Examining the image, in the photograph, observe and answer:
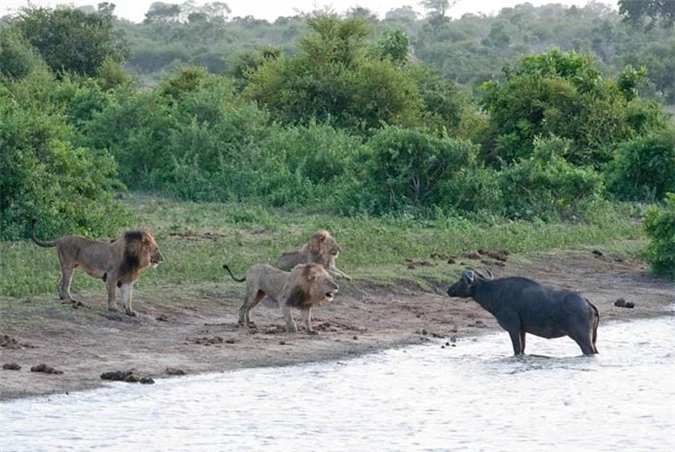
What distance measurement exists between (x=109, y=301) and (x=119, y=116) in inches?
467

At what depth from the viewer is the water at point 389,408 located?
8.89 meters

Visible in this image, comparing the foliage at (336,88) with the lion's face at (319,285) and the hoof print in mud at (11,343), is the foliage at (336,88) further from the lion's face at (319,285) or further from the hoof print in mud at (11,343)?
the hoof print in mud at (11,343)

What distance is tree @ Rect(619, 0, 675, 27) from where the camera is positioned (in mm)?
55031

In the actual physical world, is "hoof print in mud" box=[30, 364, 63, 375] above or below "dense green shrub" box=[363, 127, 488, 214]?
below

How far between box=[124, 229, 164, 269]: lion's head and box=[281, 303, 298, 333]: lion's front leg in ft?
3.81

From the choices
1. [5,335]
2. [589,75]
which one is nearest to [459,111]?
[589,75]

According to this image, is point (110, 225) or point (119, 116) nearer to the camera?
point (110, 225)

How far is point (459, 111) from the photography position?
26.7 m

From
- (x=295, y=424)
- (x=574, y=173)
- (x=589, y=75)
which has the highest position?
(x=589, y=75)

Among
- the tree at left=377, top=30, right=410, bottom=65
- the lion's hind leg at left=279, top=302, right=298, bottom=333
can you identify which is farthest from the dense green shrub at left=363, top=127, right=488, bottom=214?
the tree at left=377, top=30, right=410, bottom=65

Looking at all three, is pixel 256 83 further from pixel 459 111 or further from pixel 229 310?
pixel 229 310

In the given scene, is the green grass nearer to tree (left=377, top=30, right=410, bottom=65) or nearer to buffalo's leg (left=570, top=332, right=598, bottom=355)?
buffalo's leg (left=570, top=332, right=598, bottom=355)

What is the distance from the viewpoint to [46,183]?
1642 centimetres

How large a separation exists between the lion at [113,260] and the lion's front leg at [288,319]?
3.77ft
